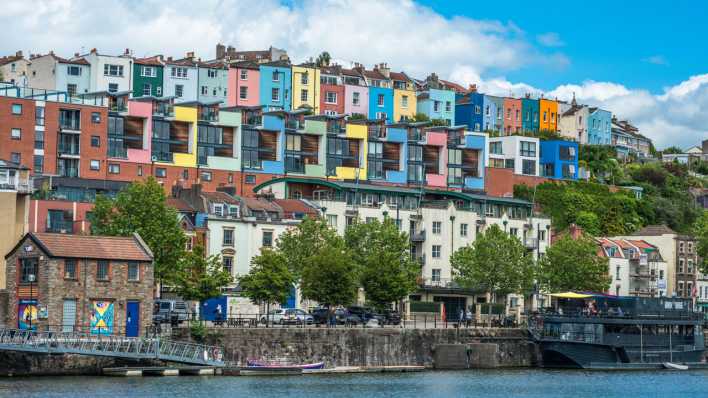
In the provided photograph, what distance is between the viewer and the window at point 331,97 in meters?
178

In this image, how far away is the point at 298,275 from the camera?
10825 cm

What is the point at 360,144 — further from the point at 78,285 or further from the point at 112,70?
the point at 78,285

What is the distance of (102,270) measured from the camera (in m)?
85.6

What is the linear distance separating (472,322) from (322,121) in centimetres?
4740

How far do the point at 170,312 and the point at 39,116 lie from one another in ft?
149

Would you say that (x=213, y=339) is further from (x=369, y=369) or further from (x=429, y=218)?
(x=429, y=218)

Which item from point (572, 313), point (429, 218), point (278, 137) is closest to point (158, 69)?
point (278, 137)

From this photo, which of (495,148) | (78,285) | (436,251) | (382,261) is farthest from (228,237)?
(495,148)

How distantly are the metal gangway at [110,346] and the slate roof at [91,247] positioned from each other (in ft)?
16.7

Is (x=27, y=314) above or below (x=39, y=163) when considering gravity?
below

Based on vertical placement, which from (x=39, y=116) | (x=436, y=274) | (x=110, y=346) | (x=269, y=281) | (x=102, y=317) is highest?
(x=39, y=116)

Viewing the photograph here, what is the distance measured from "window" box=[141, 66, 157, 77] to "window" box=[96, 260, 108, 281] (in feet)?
259

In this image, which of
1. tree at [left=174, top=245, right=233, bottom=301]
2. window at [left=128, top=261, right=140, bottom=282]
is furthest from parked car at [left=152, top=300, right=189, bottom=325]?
window at [left=128, top=261, right=140, bottom=282]

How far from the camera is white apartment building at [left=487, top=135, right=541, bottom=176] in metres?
176
